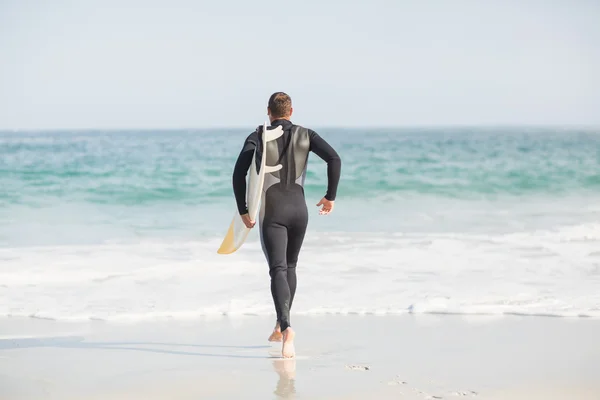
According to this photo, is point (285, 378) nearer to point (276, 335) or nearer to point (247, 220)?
point (276, 335)

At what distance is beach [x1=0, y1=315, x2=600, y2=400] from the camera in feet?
13.0

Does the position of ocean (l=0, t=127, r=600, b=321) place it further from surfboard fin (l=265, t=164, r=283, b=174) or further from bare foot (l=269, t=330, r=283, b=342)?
surfboard fin (l=265, t=164, r=283, b=174)

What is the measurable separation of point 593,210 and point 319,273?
8.42m

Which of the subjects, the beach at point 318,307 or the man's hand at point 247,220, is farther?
the man's hand at point 247,220

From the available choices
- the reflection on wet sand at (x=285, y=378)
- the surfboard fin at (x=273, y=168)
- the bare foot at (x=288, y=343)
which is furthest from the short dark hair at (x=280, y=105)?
the reflection on wet sand at (x=285, y=378)

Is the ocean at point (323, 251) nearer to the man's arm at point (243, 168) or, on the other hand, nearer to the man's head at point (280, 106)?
the man's arm at point (243, 168)

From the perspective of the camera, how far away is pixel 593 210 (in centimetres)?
1452

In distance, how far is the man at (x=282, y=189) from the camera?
450 cm

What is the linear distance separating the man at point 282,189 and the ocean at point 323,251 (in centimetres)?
146

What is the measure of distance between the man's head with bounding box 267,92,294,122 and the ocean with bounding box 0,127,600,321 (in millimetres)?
1819

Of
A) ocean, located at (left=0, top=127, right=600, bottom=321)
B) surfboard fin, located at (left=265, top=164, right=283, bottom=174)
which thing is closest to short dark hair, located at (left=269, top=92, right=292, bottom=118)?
surfboard fin, located at (left=265, top=164, right=283, bottom=174)

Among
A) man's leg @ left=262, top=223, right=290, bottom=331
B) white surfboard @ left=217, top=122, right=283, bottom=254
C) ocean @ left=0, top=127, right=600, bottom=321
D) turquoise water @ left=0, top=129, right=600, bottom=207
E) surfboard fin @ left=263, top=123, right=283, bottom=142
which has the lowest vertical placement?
turquoise water @ left=0, top=129, right=600, bottom=207

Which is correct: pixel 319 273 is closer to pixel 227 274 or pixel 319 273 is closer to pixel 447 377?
pixel 227 274

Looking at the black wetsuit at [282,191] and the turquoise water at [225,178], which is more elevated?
the black wetsuit at [282,191]
